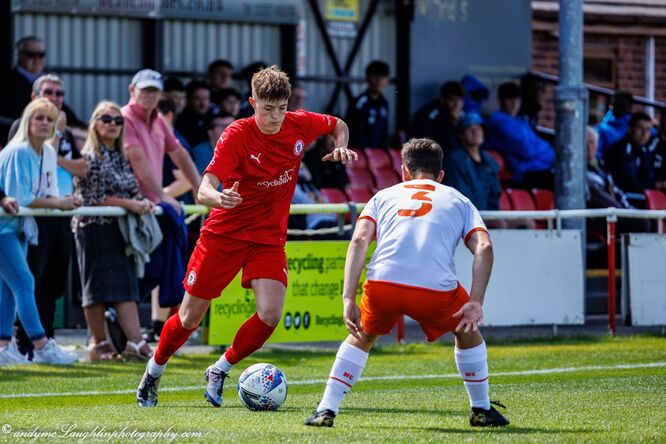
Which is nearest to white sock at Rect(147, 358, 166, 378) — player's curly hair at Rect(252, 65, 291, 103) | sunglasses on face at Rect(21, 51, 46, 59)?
player's curly hair at Rect(252, 65, 291, 103)

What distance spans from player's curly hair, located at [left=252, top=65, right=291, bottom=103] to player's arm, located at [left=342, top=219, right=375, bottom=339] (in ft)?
3.91

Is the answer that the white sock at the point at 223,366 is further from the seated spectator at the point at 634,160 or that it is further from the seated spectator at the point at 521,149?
the seated spectator at the point at 634,160

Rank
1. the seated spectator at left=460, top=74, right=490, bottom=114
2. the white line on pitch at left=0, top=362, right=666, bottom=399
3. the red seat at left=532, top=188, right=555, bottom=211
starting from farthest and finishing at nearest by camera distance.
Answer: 1. the seated spectator at left=460, top=74, right=490, bottom=114
2. the red seat at left=532, top=188, right=555, bottom=211
3. the white line on pitch at left=0, top=362, right=666, bottom=399

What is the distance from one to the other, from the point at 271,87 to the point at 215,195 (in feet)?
2.67

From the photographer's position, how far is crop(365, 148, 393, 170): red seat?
18266mm

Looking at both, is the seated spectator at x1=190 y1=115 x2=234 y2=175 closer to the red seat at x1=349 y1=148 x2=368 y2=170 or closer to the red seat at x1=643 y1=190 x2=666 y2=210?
the red seat at x1=349 y1=148 x2=368 y2=170

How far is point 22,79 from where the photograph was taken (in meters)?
14.8

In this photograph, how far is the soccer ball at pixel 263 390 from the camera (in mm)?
8422

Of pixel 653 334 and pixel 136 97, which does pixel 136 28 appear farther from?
pixel 653 334

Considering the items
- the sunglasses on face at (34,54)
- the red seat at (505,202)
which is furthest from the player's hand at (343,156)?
the red seat at (505,202)

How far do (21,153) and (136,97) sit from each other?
4.36ft

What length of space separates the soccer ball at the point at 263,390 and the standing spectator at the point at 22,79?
7102mm

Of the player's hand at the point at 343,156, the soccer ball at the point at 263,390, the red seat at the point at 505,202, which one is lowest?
the soccer ball at the point at 263,390

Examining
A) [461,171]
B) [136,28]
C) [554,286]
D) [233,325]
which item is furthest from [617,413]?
[136,28]
